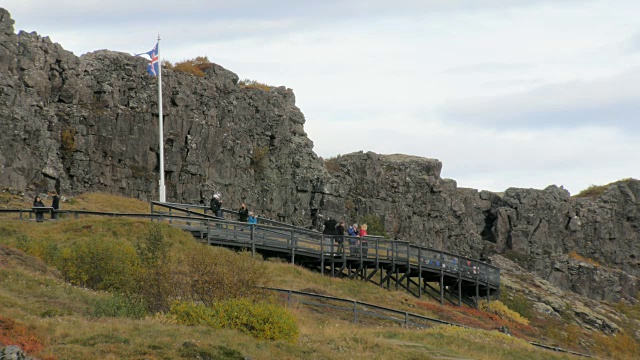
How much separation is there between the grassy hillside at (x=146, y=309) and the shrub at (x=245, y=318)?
0.30 metres

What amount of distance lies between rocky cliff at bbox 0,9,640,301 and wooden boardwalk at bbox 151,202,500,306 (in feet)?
25.0

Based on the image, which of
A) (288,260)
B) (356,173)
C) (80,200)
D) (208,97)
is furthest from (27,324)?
(356,173)

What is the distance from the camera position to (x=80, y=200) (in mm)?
62000

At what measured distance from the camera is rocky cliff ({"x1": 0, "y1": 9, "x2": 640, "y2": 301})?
64188 millimetres

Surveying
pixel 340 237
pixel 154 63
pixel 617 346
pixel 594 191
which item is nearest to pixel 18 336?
pixel 340 237

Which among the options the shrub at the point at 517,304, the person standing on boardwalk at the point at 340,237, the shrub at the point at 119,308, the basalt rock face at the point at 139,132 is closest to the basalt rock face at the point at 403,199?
the basalt rock face at the point at 139,132

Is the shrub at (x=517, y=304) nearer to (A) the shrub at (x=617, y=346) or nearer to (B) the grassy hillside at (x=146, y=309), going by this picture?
(A) the shrub at (x=617, y=346)

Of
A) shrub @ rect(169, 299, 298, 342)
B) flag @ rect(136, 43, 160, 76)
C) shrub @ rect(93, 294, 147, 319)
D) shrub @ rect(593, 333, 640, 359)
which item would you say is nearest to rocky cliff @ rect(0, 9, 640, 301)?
flag @ rect(136, 43, 160, 76)

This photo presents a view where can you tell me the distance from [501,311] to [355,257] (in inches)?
464

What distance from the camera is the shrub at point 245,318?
3158cm

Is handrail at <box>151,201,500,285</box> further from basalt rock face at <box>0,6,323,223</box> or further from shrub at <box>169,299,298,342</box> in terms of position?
shrub at <box>169,299,298,342</box>

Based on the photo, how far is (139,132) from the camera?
68.5 m

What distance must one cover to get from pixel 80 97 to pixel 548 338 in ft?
111

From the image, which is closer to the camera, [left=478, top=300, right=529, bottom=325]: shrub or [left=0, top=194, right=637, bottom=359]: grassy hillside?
[left=0, top=194, right=637, bottom=359]: grassy hillside
